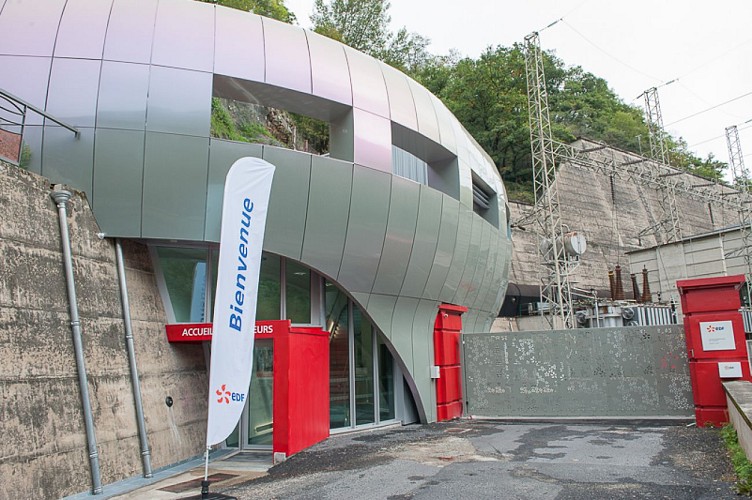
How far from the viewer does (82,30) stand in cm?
886

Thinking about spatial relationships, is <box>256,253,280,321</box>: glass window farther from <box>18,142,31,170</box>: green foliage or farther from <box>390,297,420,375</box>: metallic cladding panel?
<box>18,142,31,170</box>: green foliage

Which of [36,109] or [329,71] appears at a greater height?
[329,71]

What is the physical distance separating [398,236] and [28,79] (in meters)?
7.17

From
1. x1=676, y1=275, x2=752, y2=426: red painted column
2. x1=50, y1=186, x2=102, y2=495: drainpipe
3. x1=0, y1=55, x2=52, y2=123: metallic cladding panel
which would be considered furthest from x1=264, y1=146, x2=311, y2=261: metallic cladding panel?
x1=676, y1=275, x2=752, y2=426: red painted column

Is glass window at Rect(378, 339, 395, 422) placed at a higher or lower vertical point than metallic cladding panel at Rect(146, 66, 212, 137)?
lower

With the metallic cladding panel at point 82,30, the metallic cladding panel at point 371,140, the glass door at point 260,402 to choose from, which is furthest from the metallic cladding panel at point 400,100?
the glass door at point 260,402

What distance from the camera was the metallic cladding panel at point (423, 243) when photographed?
11906 millimetres

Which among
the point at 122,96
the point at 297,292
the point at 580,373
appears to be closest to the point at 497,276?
the point at 580,373

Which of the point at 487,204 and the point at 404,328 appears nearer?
the point at 404,328

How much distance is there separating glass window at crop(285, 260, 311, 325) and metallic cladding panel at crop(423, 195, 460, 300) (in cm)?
307

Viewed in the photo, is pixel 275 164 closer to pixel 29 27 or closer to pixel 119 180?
pixel 119 180

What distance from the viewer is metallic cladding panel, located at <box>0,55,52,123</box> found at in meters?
8.37

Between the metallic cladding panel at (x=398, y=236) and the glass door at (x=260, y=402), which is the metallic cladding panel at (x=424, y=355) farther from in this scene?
the glass door at (x=260, y=402)

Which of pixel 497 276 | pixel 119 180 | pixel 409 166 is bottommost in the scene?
pixel 497 276
